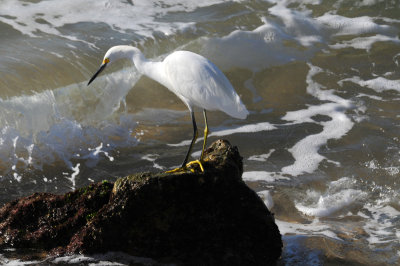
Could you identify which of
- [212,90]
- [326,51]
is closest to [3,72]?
[212,90]

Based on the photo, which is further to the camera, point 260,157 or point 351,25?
point 351,25

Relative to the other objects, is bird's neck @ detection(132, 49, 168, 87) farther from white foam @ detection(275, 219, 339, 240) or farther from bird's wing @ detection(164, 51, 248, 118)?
white foam @ detection(275, 219, 339, 240)

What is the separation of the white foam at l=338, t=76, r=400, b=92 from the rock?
5.16 meters

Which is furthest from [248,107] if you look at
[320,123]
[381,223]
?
[381,223]

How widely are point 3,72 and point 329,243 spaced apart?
5125 millimetres

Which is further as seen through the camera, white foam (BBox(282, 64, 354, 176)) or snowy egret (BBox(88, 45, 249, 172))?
white foam (BBox(282, 64, 354, 176))

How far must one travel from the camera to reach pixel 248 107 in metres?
7.52

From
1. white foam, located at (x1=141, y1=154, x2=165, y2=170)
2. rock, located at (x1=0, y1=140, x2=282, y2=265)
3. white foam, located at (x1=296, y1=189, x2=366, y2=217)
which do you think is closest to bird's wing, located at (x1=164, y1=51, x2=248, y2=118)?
rock, located at (x1=0, y1=140, x2=282, y2=265)

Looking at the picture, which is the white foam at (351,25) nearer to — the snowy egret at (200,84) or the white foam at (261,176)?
the white foam at (261,176)

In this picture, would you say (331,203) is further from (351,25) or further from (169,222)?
(351,25)

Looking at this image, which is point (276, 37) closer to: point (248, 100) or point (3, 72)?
point (248, 100)

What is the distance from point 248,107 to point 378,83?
7.51ft

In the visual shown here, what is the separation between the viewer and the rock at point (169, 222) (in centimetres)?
341

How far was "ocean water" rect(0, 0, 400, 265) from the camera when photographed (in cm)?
491
